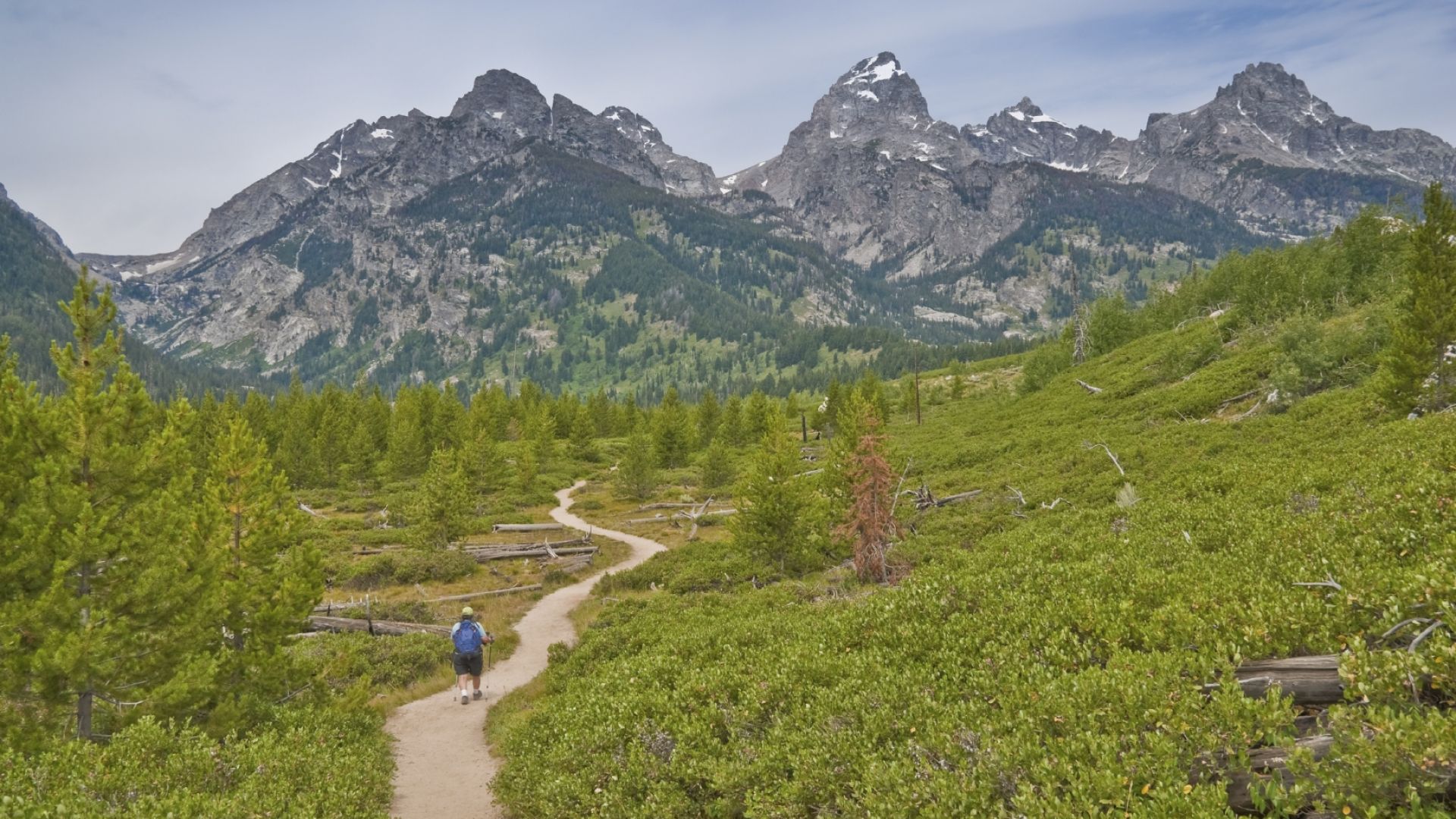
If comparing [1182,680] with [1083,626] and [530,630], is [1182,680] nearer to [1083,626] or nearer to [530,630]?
[1083,626]

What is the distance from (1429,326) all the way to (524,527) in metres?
48.6

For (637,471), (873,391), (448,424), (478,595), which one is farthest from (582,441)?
(478,595)

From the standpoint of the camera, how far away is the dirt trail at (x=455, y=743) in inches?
505

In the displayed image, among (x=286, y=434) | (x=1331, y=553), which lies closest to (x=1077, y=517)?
(x=1331, y=553)

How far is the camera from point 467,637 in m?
18.7

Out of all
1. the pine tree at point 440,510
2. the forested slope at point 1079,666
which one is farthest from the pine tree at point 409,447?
the forested slope at point 1079,666

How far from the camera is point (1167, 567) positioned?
1088 cm

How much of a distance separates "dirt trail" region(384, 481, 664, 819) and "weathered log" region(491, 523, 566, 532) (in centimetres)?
1885

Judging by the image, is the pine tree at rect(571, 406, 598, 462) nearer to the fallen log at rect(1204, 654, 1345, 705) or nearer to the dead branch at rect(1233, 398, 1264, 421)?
the dead branch at rect(1233, 398, 1264, 421)

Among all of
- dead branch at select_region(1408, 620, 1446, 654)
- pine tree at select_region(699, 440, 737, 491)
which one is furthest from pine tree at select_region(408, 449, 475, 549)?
dead branch at select_region(1408, 620, 1446, 654)

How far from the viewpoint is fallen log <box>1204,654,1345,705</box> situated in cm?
646

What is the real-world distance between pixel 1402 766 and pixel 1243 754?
1.26 metres

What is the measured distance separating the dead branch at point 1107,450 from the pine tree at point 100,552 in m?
29.9

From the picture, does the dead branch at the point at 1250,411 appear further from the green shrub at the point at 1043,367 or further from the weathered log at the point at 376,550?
the weathered log at the point at 376,550
